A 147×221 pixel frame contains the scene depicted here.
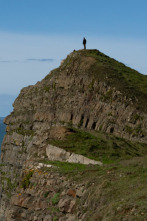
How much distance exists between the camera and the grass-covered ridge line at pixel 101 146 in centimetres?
4438

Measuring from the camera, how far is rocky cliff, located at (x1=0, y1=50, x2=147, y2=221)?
96.1 ft

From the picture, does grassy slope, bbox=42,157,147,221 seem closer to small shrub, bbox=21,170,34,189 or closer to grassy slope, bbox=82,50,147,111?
small shrub, bbox=21,170,34,189

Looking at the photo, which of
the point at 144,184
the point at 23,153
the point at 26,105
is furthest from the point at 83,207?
the point at 26,105

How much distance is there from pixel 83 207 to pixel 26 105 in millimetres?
50286

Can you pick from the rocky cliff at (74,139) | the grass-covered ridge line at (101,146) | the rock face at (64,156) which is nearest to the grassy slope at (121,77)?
the rocky cliff at (74,139)

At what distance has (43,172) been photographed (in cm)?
3681

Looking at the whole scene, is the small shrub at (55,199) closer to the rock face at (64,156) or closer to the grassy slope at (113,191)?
the grassy slope at (113,191)

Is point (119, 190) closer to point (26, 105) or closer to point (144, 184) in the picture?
point (144, 184)

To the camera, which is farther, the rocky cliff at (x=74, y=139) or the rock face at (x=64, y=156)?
the rock face at (x=64, y=156)

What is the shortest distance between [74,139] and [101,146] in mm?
3439

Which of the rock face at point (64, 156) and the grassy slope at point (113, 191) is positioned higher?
the grassy slope at point (113, 191)

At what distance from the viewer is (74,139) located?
162 ft

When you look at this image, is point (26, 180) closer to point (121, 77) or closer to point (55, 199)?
point (55, 199)

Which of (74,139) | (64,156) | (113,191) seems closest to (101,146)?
(74,139)
